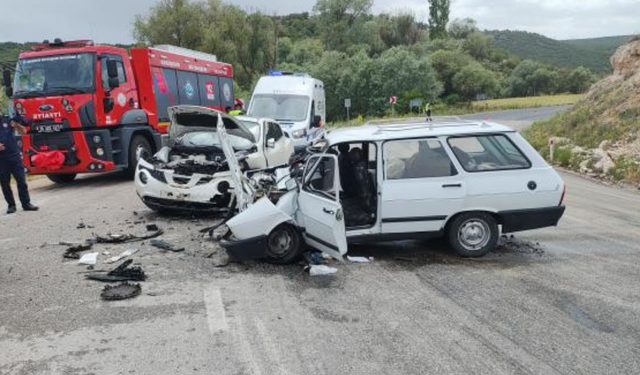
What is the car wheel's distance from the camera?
21.3ft

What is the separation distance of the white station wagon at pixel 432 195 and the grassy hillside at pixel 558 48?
12970 cm

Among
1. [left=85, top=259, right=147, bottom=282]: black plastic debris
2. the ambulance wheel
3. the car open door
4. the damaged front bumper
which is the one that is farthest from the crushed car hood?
the ambulance wheel

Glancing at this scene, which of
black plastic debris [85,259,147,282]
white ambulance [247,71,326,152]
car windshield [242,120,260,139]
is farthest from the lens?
white ambulance [247,71,326,152]

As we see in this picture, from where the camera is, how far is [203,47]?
162 ft

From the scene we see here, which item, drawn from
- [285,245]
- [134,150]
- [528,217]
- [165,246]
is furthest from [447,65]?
[285,245]

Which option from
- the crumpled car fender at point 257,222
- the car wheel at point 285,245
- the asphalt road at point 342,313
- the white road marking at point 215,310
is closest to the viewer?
the asphalt road at point 342,313

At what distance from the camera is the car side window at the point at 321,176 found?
244 inches

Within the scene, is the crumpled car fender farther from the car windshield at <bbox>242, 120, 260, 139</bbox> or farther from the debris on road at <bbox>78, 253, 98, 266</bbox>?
the car windshield at <bbox>242, 120, 260, 139</bbox>

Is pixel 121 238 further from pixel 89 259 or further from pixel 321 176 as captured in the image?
pixel 321 176

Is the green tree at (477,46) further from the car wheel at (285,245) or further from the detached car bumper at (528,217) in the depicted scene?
the car wheel at (285,245)

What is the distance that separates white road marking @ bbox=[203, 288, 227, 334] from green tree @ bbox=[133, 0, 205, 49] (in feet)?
156

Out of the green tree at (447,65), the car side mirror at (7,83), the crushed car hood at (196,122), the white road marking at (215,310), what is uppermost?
the green tree at (447,65)

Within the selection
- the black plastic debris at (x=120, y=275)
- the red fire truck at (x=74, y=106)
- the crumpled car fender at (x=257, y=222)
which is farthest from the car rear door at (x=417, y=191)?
the red fire truck at (x=74, y=106)

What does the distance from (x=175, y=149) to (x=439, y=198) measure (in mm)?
5310
